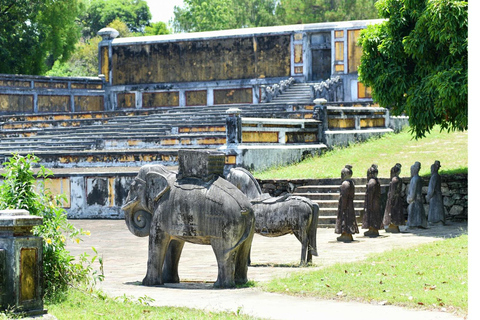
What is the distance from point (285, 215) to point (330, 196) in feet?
27.6

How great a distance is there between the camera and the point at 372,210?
18.3 meters

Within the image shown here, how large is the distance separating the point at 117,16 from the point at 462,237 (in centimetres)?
6213

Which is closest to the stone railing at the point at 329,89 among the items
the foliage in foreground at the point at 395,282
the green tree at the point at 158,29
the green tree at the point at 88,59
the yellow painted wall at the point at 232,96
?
the yellow painted wall at the point at 232,96

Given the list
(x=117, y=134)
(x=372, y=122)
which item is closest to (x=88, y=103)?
(x=117, y=134)

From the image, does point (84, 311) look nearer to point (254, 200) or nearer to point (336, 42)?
point (254, 200)

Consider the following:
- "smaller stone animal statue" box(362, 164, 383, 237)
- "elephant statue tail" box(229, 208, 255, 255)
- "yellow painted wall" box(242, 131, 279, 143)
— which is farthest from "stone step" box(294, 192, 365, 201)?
"elephant statue tail" box(229, 208, 255, 255)

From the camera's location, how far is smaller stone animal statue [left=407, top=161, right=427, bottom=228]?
1948 centimetres

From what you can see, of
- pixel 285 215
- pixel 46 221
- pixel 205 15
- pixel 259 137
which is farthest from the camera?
pixel 205 15

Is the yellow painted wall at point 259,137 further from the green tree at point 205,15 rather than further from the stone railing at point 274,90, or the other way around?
the green tree at point 205,15

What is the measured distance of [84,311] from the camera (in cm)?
895

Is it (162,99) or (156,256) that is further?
(162,99)

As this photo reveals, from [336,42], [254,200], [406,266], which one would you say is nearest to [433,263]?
[406,266]

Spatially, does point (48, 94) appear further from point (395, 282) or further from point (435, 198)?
point (395, 282)
